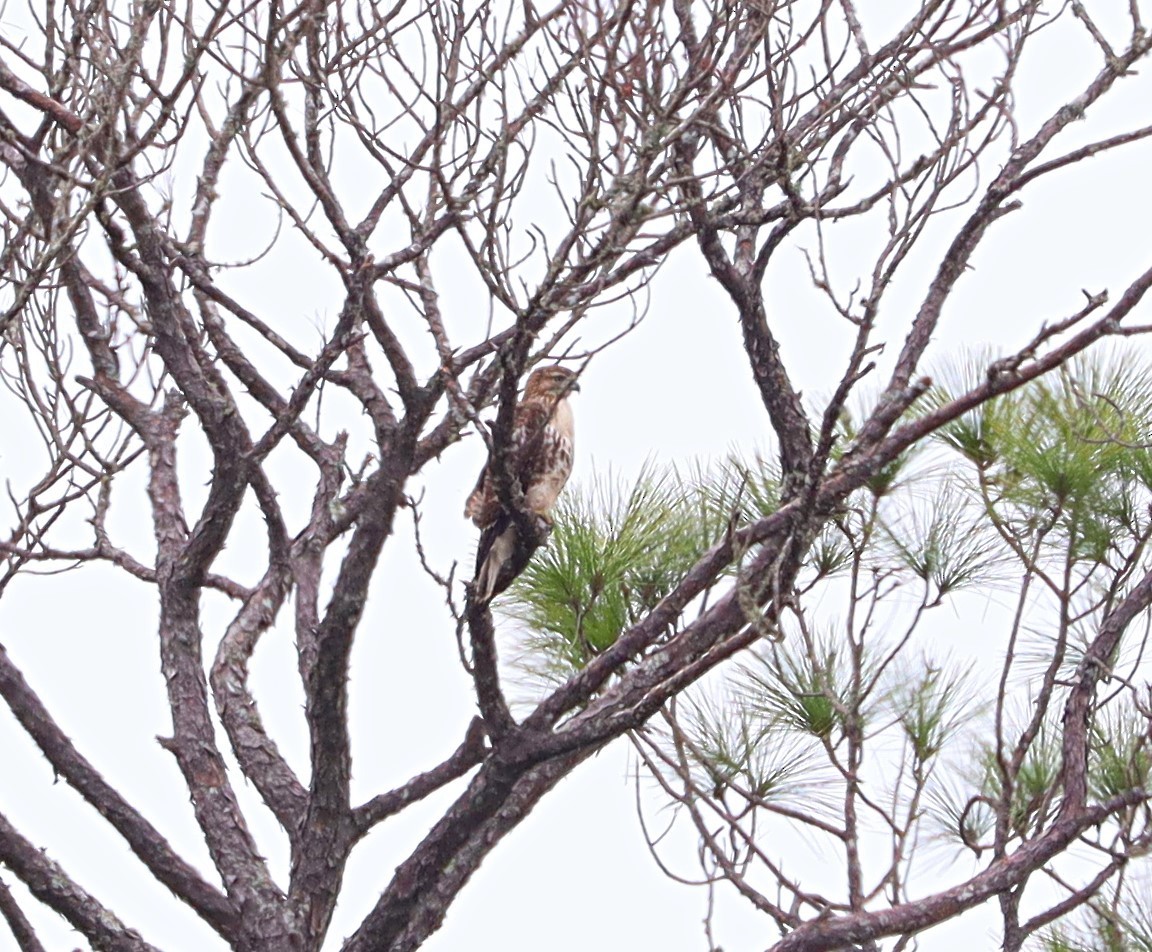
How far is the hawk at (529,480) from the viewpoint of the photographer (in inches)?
146

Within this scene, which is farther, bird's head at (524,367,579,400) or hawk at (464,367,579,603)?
bird's head at (524,367,579,400)

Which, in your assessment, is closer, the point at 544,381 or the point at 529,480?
the point at 529,480

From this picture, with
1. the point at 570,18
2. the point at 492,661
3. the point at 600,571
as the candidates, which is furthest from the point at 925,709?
the point at 570,18

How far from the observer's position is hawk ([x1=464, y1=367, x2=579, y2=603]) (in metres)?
3.72

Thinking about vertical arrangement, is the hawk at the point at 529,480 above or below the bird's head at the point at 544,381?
below

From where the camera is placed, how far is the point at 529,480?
14.8 feet

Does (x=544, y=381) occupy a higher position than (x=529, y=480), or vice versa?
(x=544, y=381)

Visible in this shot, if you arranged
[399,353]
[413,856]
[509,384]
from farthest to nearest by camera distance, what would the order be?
[413,856] → [399,353] → [509,384]

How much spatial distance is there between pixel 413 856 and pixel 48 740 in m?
0.83

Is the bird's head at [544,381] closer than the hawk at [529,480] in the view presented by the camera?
No

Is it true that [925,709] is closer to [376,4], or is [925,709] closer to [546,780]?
[546,780]

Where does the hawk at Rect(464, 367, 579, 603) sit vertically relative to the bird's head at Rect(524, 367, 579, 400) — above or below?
below

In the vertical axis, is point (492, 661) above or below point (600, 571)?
below

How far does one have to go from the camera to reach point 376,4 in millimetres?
3172
